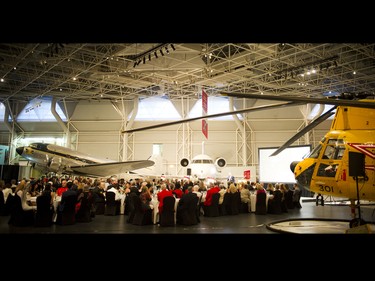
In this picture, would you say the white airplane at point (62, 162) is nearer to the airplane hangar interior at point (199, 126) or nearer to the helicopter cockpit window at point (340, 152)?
the airplane hangar interior at point (199, 126)

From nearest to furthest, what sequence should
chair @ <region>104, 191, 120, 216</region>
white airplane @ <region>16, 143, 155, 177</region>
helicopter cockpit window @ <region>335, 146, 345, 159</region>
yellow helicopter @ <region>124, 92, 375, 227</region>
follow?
yellow helicopter @ <region>124, 92, 375, 227</region> < helicopter cockpit window @ <region>335, 146, 345, 159</region> < chair @ <region>104, 191, 120, 216</region> < white airplane @ <region>16, 143, 155, 177</region>

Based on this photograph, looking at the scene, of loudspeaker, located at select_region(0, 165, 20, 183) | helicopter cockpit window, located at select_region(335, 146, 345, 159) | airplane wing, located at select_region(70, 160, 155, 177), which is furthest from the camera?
loudspeaker, located at select_region(0, 165, 20, 183)

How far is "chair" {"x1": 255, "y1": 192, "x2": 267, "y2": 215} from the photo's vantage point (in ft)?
32.7

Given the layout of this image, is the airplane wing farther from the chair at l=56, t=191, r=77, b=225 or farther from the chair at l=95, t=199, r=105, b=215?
the chair at l=56, t=191, r=77, b=225

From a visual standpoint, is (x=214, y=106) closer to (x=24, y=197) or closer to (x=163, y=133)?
(x=163, y=133)

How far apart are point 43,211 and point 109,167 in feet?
28.3

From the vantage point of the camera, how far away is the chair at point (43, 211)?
279 inches

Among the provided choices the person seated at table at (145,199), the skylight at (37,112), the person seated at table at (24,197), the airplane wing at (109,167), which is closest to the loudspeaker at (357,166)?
the person seated at table at (145,199)

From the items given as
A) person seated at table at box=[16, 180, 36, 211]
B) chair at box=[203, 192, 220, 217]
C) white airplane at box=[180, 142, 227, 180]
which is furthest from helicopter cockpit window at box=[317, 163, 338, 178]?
white airplane at box=[180, 142, 227, 180]

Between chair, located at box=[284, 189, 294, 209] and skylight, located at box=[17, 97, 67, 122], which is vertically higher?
skylight, located at box=[17, 97, 67, 122]

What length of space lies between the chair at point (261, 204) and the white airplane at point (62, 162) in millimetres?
6932

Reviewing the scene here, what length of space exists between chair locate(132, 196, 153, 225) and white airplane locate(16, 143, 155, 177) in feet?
24.5
